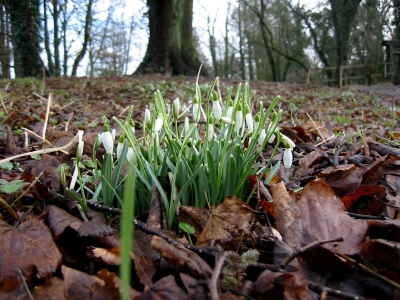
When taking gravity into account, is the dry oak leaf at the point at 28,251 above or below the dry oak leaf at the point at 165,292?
above

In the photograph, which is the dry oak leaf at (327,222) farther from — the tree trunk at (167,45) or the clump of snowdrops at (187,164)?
the tree trunk at (167,45)

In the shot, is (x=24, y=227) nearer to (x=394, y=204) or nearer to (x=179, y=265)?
(x=179, y=265)

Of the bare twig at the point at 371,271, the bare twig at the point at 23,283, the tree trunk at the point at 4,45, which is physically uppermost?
the tree trunk at the point at 4,45

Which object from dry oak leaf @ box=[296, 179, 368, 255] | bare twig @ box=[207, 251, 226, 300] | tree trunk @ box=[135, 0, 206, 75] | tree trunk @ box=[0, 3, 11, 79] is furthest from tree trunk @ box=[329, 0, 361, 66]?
bare twig @ box=[207, 251, 226, 300]

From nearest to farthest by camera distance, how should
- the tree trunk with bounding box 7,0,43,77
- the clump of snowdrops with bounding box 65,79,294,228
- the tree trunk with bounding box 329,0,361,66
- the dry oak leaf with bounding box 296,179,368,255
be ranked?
the dry oak leaf with bounding box 296,179,368,255 < the clump of snowdrops with bounding box 65,79,294,228 < the tree trunk with bounding box 7,0,43,77 < the tree trunk with bounding box 329,0,361,66

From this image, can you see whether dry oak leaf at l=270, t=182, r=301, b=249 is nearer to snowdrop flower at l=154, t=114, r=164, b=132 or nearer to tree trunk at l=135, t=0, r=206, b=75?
snowdrop flower at l=154, t=114, r=164, b=132

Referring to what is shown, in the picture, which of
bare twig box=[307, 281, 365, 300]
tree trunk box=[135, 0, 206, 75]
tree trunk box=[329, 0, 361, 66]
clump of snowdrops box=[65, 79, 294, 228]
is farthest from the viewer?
tree trunk box=[329, 0, 361, 66]

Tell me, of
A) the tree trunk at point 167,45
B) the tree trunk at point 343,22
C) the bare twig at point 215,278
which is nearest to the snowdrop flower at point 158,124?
the bare twig at point 215,278
